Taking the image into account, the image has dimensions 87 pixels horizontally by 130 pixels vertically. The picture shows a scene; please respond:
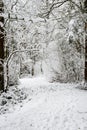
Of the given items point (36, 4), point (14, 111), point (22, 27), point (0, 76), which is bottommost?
point (14, 111)

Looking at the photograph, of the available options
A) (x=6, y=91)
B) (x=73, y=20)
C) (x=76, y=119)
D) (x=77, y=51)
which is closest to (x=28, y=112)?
(x=76, y=119)

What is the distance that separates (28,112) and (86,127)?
9.14 ft

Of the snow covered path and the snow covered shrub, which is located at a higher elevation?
the snow covered shrub

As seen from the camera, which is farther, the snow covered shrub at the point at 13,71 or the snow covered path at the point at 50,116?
the snow covered shrub at the point at 13,71

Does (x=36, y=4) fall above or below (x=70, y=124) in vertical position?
above

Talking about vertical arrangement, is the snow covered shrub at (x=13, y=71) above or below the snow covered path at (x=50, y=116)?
above

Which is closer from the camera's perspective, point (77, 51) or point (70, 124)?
point (70, 124)

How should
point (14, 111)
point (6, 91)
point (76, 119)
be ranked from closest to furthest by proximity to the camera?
1. point (76, 119)
2. point (14, 111)
3. point (6, 91)

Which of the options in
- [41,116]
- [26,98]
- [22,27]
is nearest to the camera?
[41,116]

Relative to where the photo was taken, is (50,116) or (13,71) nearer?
(50,116)

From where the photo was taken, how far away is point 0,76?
13.3 metres

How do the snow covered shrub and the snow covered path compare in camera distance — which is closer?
the snow covered path

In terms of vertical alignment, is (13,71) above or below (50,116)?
above

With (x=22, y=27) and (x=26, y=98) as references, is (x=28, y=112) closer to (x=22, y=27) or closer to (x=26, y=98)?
(x=26, y=98)
